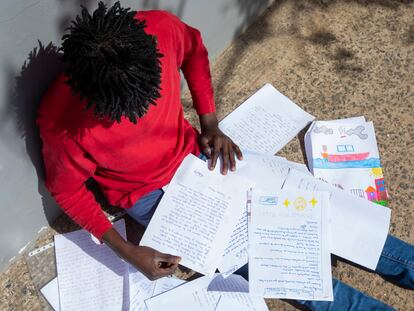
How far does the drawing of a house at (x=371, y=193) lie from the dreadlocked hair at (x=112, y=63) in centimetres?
113

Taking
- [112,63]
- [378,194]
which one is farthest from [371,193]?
[112,63]

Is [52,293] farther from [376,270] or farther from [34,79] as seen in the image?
[376,270]

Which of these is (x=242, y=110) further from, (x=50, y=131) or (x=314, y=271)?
(x=50, y=131)

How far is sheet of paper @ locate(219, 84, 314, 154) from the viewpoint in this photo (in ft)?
6.58

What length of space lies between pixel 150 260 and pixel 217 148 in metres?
0.48

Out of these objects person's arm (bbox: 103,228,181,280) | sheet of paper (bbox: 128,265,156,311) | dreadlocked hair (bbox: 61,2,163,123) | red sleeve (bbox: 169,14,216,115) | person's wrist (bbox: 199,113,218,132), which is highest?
dreadlocked hair (bbox: 61,2,163,123)

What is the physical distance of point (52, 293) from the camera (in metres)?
1.71

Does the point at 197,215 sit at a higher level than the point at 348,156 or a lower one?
higher

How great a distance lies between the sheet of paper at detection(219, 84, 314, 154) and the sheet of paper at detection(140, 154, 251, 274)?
1.23 ft

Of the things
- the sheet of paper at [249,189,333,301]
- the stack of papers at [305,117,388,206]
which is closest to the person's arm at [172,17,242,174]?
the sheet of paper at [249,189,333,301]

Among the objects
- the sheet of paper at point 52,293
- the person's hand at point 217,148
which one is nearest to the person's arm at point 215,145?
the person's hand at point 217,148

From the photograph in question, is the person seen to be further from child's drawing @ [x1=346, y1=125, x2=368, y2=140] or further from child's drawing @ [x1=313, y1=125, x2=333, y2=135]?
child's drawing @ [x1=346, y1=125, x2=368, y2=140]

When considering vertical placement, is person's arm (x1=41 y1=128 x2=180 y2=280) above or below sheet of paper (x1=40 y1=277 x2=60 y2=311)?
above

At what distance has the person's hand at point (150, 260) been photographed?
148 cm
